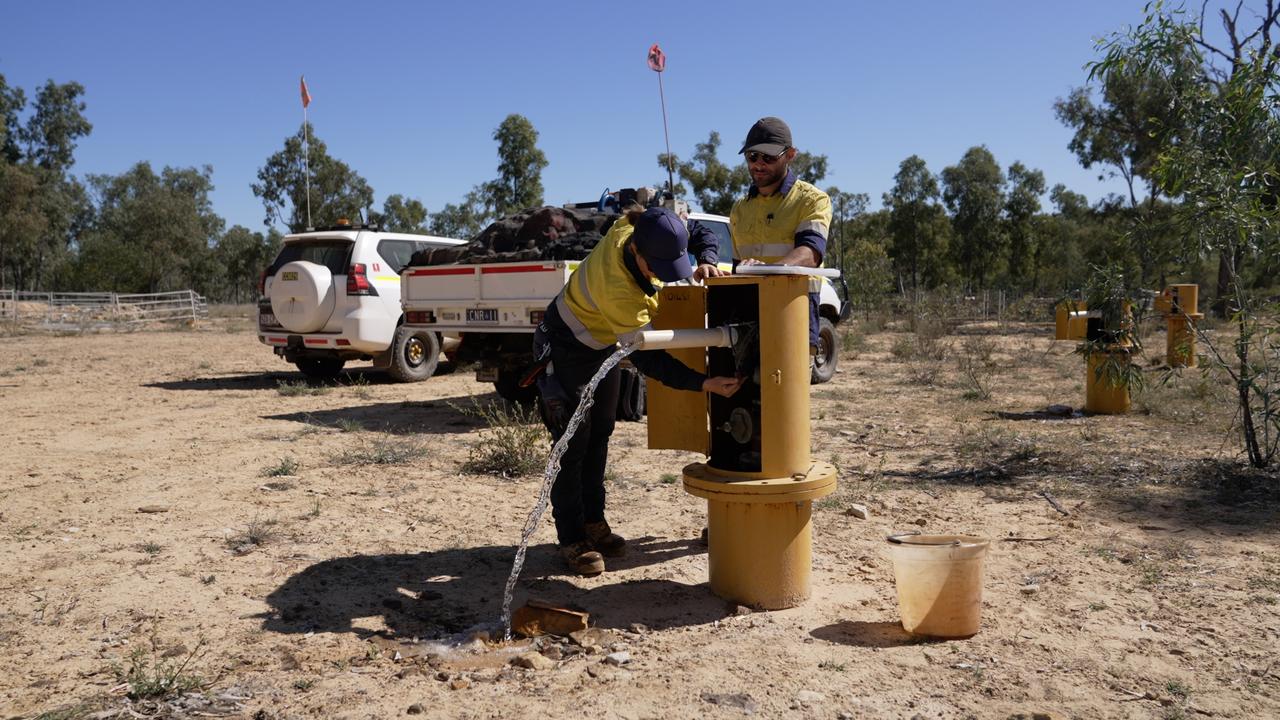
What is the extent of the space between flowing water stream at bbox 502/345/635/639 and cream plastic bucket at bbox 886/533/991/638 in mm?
1335

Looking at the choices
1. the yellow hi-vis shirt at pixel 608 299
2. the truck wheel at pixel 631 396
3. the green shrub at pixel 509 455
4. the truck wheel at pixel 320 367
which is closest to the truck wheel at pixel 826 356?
→ the truck wheel at pixel 631 396

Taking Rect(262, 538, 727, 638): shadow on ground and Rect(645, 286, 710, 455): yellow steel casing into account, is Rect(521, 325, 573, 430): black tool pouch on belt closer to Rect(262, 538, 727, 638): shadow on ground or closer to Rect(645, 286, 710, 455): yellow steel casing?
Rect(645, 286, 710, 455): yellow steel casing

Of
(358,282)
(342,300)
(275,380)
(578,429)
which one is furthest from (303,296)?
(578,429)

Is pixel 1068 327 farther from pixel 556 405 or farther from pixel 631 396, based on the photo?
pixel 556 405

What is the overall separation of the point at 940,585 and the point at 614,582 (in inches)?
59.1

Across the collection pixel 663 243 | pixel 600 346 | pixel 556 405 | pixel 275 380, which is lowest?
pixel 275 380

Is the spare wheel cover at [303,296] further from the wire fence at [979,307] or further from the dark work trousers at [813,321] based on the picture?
the wire fence at [979,307]

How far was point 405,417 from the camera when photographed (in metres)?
8.87

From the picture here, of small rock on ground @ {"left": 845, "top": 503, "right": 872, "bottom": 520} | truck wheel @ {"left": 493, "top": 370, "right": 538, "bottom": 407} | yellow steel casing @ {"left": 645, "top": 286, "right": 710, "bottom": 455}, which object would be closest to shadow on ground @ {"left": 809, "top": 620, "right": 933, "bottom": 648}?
yellow steel casing @ {"left": 645, "top": 286, "right": 710, "bottom": 455}

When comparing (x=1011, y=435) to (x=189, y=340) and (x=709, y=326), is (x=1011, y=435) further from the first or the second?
(x=189, y=340)

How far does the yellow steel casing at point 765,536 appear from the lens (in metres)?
3.72

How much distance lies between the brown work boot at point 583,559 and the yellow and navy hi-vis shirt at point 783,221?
159cm

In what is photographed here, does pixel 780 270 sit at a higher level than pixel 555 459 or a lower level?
higher

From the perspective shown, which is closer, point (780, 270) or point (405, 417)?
point (780, 270)
